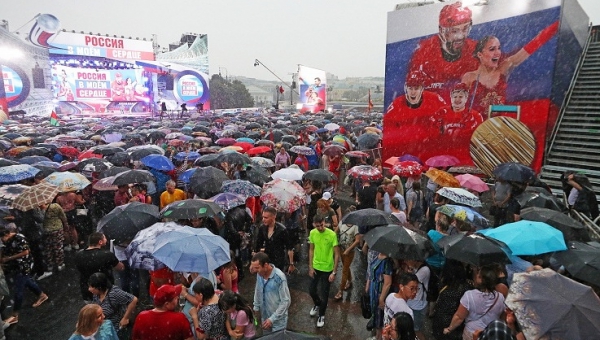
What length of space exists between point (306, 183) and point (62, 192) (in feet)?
16.0

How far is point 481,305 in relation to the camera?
3.75m

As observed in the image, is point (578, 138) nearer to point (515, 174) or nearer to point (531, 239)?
point (515, 174)

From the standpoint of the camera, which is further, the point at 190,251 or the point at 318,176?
the point at 318,176

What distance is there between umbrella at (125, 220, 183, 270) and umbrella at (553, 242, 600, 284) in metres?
4.66

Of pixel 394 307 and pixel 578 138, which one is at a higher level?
pixel 578 138

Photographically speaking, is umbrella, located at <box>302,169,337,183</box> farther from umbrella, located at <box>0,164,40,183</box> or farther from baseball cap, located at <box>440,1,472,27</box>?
baseball cap, located at <box>440,1,472,27</box>

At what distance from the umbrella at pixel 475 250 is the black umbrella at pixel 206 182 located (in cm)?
484

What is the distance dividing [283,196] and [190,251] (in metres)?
2.53

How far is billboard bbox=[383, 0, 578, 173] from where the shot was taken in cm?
1184

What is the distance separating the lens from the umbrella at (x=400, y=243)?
4.31 meters

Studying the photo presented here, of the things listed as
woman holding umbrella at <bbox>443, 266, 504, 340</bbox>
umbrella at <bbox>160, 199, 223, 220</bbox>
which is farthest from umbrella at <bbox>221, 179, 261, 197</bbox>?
woman holding umbrella at <bbox>443, 266, 504, 340</bbox>

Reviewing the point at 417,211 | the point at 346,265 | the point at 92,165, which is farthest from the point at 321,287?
the point at 92,165

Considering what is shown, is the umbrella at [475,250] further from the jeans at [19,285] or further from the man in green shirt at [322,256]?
the jeans at [19,285]

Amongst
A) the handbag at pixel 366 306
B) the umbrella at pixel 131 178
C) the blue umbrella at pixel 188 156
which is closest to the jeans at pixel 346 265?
the handbag at pixel 366 306
